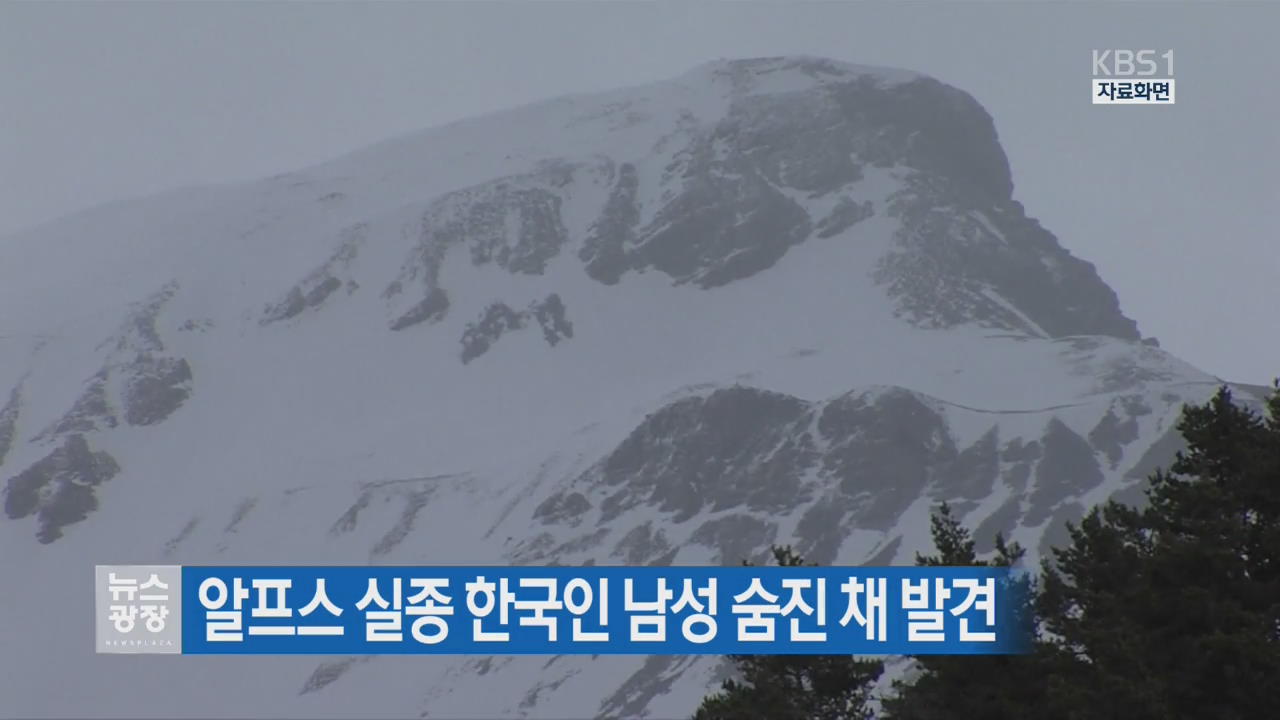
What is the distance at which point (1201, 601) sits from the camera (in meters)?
26.3

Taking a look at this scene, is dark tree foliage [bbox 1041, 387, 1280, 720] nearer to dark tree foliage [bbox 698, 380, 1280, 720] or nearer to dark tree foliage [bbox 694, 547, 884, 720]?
dark tree foliage [bbox 698, 380, 1280, 720]

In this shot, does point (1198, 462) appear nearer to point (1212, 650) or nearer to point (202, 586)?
point (1212, 650)

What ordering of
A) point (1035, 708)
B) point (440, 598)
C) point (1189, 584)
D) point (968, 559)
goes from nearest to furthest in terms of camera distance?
point (1189, 584)
point (1035, 708)
point (968, 559)
point (440, 598)

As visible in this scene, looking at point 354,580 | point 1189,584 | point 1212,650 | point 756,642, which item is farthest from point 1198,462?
point 354,580

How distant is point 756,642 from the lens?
3325 centimetres

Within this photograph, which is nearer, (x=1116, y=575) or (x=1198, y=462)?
(x=1198, y=462)

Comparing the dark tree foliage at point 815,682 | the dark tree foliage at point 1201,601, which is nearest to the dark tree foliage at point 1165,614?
the dark tree foliage at point 1201,601

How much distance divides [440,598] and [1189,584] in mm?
13549
